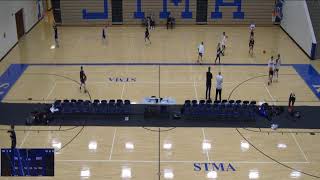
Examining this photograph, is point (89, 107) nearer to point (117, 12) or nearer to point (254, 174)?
point (254, 174)

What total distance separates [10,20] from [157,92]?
13792mm

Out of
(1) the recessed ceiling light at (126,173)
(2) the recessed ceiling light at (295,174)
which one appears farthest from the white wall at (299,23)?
(1) the recessed ceiling light at (126,173)

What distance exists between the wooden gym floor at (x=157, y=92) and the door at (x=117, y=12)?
1.98 metres

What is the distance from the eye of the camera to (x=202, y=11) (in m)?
38.6

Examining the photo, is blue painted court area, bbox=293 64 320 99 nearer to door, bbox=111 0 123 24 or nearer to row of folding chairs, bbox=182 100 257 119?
row of folding chairs, bbox=182 100 257 119

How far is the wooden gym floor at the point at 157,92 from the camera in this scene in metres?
16.8

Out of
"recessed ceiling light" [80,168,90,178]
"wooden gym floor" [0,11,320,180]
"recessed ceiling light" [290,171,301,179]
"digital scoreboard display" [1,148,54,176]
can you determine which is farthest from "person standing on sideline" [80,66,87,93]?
"recessed ceiling light" [290,171,301,179]

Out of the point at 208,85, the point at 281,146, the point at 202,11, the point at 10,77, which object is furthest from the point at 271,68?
the point at 202,11

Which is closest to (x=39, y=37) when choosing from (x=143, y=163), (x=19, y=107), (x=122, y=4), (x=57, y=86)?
(x=122, y=4)

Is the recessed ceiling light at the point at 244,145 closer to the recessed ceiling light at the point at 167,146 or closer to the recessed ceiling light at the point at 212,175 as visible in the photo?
the recessed ceiling light at the point at 212,175

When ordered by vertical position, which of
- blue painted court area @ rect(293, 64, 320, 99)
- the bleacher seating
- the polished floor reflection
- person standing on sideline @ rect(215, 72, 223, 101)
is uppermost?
person standing on sideline @ rect(215, 72, 223, 101)

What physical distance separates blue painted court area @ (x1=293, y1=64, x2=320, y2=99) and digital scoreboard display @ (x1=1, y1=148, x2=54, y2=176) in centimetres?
1596

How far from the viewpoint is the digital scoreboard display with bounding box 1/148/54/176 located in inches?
474

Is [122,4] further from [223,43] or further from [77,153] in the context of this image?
[77,153]
